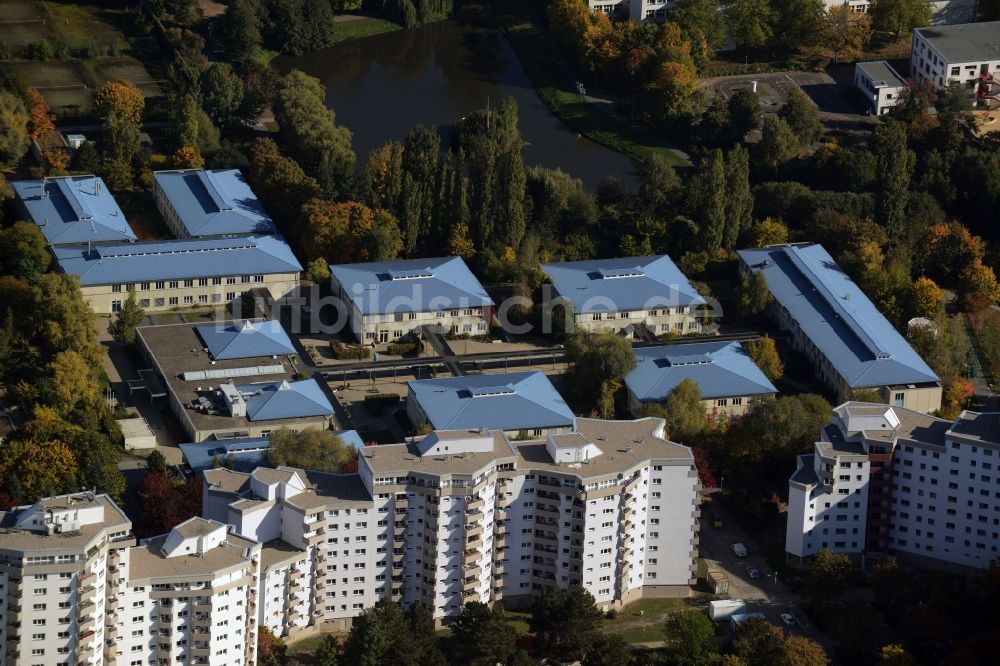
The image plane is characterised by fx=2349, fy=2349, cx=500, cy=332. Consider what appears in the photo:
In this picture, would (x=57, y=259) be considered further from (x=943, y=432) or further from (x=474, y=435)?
(x=943, y=432)

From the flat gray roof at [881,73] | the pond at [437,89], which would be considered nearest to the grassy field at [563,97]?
the pond at [437,89]

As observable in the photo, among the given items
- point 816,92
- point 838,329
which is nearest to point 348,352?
point 838,329

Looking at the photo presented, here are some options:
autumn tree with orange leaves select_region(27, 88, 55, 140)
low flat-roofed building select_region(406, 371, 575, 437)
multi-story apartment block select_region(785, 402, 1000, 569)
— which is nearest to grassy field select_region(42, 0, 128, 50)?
autumn tree with orange leaves select_region(27, 88, 55, 140)

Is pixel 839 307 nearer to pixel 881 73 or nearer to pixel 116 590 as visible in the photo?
pixel 881 73

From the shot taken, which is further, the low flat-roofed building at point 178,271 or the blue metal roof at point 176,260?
the blue metal roof at point 176,260

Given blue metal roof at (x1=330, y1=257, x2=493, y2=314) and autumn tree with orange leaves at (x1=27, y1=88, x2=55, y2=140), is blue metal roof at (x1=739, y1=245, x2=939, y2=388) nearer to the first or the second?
blue metal roof at (x1=330, y1=257, x2=493, y2=314)

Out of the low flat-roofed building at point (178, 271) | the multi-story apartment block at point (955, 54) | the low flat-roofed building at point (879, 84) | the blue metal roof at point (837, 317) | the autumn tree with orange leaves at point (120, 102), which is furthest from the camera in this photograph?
the multi-story apartment block at point (955, 54)

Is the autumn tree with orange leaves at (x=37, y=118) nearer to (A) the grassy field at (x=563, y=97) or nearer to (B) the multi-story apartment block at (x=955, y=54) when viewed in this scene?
(A) the grassy field at (x=563, y=97)
